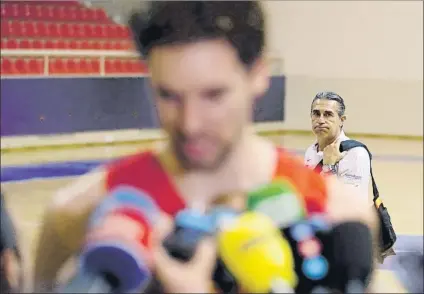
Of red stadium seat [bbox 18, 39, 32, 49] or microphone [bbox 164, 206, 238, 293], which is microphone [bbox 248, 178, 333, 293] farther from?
red stadium seat [bbox 18, 39, 32, 49]

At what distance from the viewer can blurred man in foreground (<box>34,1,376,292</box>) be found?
0.65 m

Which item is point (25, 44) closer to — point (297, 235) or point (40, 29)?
point (40, 29)

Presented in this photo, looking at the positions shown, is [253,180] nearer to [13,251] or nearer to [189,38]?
[189,38]

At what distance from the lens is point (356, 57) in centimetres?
362

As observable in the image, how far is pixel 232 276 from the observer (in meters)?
0.66

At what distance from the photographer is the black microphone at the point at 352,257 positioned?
675mm

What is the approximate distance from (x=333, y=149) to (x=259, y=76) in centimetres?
39

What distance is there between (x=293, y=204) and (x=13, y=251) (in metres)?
0.29

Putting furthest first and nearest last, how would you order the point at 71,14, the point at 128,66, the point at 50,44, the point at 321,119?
1. the point at 50,44
2. the point at 71,14
3. the point at 321,119
4. the point at 128,66

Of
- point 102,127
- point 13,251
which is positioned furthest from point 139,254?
point 102,127

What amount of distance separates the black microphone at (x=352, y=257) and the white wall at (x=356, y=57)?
19 centimetres

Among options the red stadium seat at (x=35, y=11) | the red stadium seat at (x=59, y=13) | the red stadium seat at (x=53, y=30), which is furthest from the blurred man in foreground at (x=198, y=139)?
the red stadium seat at (x=53, y=30)

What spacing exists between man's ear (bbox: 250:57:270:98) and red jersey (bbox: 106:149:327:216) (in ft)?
0.26

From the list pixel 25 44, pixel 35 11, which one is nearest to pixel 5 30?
pixel 25 44
